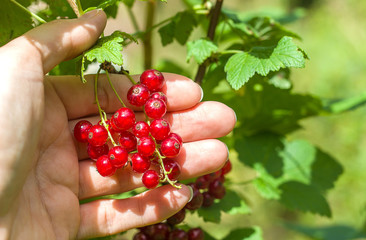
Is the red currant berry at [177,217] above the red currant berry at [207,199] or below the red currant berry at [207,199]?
below

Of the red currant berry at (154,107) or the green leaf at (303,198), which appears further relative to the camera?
the green leaf at (303,198)

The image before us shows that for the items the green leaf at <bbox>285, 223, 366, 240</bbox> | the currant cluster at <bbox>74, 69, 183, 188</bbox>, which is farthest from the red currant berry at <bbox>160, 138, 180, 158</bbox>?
the green leaf at <bbox>285, 223, 366, 240</bbox>

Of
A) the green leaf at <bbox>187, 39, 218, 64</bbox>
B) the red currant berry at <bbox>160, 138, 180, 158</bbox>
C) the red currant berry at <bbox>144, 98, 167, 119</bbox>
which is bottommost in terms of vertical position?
the red currant berry at <bbox>160, 138, 180, 158</bbox>

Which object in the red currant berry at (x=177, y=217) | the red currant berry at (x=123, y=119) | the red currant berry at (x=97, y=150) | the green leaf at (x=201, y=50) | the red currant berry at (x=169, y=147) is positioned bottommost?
the red currant berry at (x=177, y=217)

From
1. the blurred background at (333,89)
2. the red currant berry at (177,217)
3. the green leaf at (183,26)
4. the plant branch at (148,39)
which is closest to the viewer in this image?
the red currant berry at (177,217)

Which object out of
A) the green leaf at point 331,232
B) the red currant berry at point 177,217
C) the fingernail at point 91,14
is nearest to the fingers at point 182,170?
the red currant berry at point 177,217

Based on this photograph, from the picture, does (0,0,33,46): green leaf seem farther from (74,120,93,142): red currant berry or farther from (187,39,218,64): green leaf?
(187,39,218,64): green leaf

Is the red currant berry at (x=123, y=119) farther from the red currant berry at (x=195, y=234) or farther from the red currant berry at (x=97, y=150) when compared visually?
→ the red currant berry at (x=195, y=234)
